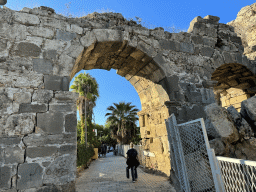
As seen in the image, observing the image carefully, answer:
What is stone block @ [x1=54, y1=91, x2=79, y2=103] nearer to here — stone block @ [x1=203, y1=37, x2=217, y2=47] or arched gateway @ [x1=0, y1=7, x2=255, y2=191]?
arched gateway @ [x1=0, y1=7, x2=255, y2=191]

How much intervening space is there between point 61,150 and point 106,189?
5.16 feet

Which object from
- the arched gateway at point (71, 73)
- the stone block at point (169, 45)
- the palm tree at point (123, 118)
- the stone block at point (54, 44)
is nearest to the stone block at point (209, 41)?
the arched gateway at point (71, 73)

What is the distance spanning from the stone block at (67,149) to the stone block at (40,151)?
127mm

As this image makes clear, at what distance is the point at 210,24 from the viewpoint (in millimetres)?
6121

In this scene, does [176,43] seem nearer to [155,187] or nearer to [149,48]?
[149,48]

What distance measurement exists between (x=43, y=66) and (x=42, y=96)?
69 cm

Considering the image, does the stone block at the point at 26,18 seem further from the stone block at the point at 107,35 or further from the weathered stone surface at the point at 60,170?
the weathered stone surface at the point at 60,170

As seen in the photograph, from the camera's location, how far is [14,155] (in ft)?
11.0

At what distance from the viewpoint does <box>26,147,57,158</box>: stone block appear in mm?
3418

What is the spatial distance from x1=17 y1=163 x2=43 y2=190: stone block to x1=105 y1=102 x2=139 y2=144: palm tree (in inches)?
624

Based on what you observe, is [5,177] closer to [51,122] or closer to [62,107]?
[51,122]

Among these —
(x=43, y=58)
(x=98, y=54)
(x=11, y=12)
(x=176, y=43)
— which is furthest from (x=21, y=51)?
(x=176, y=43)

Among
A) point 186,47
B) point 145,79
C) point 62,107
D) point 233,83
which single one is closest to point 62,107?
point 62,107

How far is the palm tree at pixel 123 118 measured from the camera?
19219 mm
